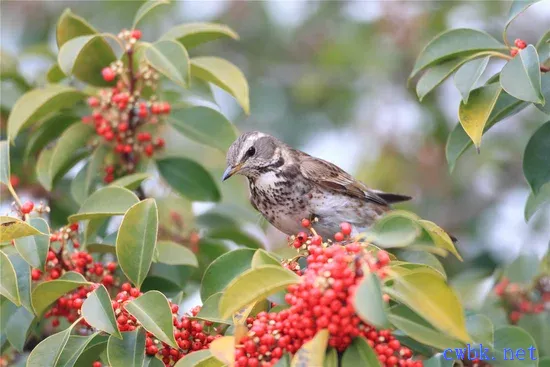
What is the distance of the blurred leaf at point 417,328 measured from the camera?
318 centimetres

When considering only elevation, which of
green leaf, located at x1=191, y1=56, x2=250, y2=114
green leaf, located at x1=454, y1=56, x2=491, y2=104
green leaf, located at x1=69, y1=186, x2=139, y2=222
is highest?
green leaf, located at x1=454, y1=56, x2=491, y2=104

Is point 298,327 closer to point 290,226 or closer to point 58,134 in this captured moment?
point 290,226

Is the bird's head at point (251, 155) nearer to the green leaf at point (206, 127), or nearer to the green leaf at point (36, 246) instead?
the green leaf at point (206, 127)

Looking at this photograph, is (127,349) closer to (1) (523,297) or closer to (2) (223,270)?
(2) (223,270)

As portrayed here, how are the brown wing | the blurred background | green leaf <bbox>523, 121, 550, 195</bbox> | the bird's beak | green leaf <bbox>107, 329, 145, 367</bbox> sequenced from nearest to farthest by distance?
green leaf <bbox>107, 329, 145, 367</bbox>, green leaf <bbox>523, 121, 550, 195</bbox>, the bird's beak, the brown wing, the blurred background

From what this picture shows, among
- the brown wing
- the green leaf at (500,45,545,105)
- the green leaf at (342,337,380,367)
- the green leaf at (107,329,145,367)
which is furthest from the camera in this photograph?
the brown wing

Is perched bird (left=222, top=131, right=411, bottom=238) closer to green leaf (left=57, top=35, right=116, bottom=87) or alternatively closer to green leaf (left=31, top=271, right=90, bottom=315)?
green leaf (left=57, top=35, right=116, bottom=87)

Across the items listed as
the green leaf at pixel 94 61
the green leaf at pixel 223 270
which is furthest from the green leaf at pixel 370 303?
the green leaf at pixel 94 61

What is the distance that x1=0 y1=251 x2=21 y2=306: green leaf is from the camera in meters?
3.73

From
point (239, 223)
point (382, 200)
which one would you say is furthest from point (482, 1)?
point (239, 223)

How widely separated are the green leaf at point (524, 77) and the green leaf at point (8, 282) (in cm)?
250

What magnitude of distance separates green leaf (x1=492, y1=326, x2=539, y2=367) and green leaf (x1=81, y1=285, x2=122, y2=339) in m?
1.91

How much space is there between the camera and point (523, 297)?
5.60 metres

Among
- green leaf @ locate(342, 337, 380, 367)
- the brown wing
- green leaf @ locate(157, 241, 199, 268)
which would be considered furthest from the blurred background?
green leaf @ locate(342, 337, 380, 367)
